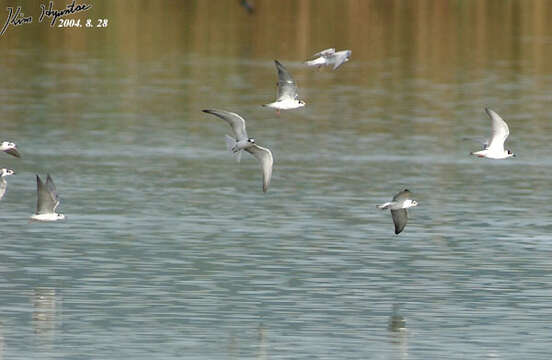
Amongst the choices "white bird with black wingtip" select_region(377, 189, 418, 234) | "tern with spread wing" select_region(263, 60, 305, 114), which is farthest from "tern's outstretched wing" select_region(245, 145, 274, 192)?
"white bird with black wingtip" select_region(377, 189, 418, 234)

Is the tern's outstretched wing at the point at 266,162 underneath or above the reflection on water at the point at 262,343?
above

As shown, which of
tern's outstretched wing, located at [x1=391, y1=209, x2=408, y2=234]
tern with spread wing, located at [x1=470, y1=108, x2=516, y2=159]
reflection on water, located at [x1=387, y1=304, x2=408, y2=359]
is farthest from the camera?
tern with spread wing, located at [x1=470, y1=108, x2=516, y2=159]

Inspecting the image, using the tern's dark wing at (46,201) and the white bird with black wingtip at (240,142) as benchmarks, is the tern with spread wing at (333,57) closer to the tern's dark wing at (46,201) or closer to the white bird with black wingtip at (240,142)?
the white bird with black wingtip at (240,142)

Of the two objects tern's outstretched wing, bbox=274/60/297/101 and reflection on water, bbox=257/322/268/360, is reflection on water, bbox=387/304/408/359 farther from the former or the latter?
tern's outstretched wing, bbox=274/60/297/101

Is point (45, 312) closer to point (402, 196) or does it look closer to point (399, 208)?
point (402, 196)

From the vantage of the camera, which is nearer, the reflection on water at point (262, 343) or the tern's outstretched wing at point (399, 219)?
the reflection on water at point (262, 343)

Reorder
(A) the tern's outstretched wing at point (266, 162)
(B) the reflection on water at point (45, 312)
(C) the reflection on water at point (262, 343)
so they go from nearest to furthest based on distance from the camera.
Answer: (C) the reflection on water at point (262, 343), (B) the reflection on water at point (45, 312), (A) the tern's outstretched wing at point (266, 162)

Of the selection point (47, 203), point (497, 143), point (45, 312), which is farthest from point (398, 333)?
point (47, 203)

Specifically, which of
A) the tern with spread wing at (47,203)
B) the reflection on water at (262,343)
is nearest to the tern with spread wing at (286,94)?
the tern with spread wing at (47,203)

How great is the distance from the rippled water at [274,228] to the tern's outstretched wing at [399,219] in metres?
0.86

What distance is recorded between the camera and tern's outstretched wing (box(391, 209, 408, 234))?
32184 mm

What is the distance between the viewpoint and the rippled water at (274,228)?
27.4m

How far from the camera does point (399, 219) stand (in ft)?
106

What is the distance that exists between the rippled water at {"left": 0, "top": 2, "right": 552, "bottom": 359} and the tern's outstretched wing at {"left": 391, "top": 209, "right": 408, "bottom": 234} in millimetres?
864
